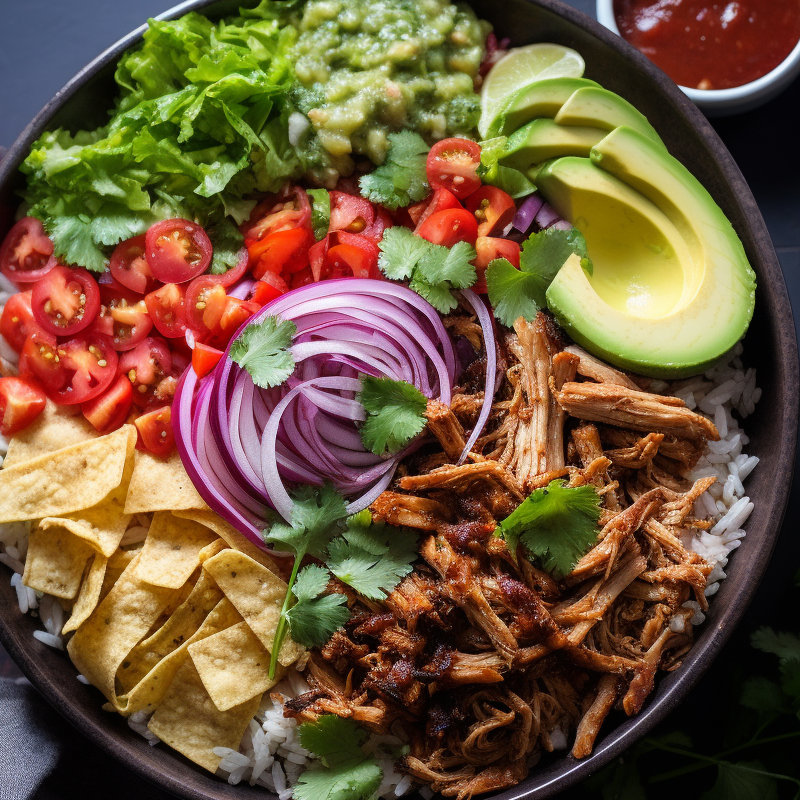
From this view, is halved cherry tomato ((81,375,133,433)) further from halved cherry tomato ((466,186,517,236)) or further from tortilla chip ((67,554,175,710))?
halved cherry tomato ((466,186,517,236))

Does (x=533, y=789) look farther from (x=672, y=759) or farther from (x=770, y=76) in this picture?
(x=770, y=76)

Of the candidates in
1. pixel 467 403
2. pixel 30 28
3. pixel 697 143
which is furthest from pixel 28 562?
pixel 697 143

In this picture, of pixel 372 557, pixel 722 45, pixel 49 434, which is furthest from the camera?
pixel 722 45

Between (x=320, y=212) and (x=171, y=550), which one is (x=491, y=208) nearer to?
(x=320, y=212)

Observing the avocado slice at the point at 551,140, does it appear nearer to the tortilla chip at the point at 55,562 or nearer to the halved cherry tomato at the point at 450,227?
the halved cherry tomato at the point at 450,227

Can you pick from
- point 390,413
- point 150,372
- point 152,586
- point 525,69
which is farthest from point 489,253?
point 152,586

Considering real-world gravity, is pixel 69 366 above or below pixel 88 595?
above

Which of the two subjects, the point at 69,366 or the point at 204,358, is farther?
the point at 69,366
